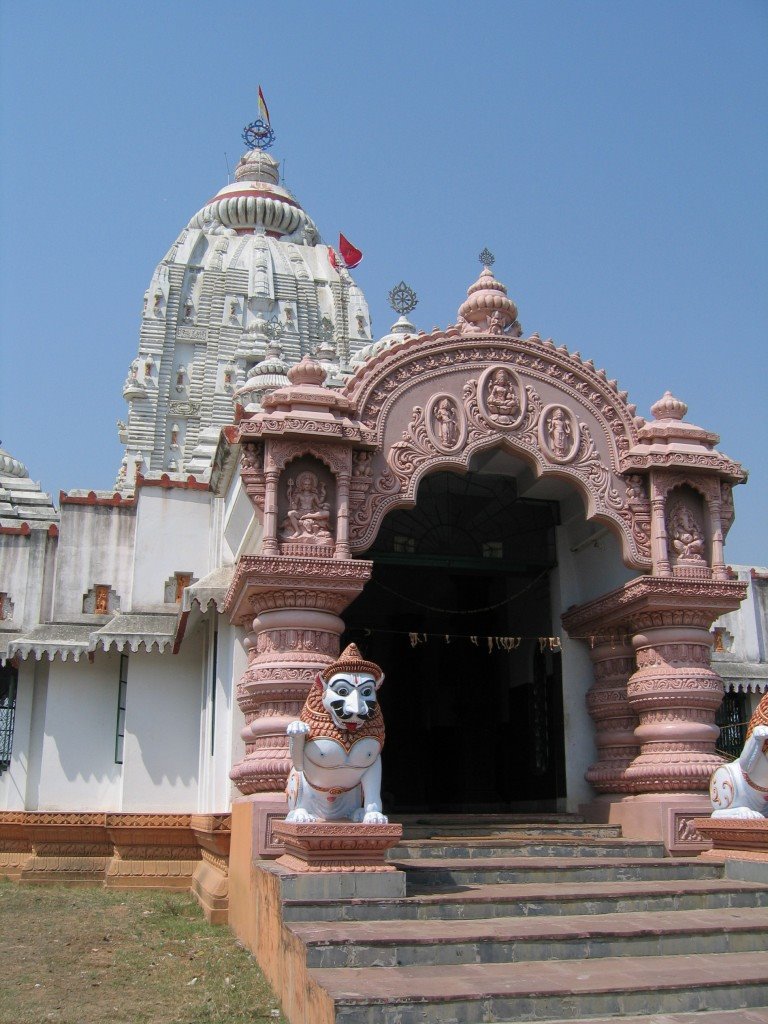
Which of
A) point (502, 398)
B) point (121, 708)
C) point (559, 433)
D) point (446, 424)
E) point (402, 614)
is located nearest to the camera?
point (446, 424)

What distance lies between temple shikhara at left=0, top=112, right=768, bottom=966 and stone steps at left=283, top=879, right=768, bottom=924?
0.97m

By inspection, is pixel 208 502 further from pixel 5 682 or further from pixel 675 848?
pixel 675 848

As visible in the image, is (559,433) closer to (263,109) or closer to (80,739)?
(80,739)

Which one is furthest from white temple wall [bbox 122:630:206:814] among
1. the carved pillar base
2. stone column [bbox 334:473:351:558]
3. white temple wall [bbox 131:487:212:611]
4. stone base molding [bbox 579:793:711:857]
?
stone base molding [bbox 579:793:711:857]

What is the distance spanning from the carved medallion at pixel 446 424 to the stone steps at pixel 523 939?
4.75 meters

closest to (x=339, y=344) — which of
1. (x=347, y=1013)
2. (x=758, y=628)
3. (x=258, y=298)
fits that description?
(x=258, y=298)

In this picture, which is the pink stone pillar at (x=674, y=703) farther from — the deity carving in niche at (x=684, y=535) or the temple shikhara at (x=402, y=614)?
the deity carving in niche at (x=684, y=535)

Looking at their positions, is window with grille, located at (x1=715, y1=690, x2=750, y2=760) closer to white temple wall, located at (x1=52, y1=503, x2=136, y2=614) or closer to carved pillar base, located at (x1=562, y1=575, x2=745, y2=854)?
carved pillar base, located at (x1=562, y1=575, x2=745, y2=854)

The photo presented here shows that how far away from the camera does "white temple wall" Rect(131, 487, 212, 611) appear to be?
44.8 feet

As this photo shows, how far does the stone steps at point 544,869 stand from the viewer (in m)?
8.34

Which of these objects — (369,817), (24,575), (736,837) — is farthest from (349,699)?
(24,575)

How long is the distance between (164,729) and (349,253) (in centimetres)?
2502

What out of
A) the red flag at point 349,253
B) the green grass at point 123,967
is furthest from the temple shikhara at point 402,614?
Answer: the red flag at point 349,253

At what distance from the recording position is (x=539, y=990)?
5.89 m
